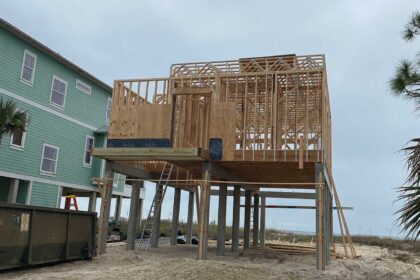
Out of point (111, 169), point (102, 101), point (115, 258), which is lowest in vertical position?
point (115, 258)

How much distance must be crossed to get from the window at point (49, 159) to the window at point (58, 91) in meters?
2.37

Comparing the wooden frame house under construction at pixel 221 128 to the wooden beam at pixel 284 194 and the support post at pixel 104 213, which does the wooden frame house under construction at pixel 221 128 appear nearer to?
the support post at pixel 104 213

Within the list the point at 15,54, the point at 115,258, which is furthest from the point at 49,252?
the point at 15,54

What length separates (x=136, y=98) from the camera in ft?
54.8

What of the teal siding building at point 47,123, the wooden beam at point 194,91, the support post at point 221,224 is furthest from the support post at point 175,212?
the wooden beam at point 194,91

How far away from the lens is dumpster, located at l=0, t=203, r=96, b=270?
34.2 feet

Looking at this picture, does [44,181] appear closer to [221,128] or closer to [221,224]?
[221,224]

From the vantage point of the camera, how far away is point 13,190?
2005 cm

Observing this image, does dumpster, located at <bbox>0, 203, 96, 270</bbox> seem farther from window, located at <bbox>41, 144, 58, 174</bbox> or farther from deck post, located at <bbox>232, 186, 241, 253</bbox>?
window, located at <bbox>41, 144, 58, 174</bbox>

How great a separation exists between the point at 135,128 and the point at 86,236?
4.42 metres

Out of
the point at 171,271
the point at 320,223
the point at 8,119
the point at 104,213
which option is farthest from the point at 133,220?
Result: the point at 320,223

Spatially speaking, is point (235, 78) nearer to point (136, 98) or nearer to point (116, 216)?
point (136, 98)

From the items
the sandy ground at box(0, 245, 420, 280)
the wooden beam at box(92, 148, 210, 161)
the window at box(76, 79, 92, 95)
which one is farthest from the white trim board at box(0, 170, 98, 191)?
the sandy ground at box(0, 245, 420, 280)

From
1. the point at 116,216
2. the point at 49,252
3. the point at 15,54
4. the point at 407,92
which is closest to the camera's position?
the point at 407,92
